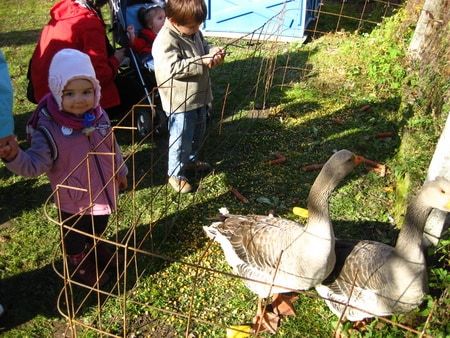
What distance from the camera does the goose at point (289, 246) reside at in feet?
8.15

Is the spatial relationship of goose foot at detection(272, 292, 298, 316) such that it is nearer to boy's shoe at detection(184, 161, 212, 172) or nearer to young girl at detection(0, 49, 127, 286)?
young girl at detection(0, 49, 127, 286)

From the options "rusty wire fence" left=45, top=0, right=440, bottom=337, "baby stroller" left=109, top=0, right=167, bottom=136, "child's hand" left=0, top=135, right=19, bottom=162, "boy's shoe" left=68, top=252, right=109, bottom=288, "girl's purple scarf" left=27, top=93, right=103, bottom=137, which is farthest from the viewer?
"baby stroller" left=109, top=0, right=167, bottom=136

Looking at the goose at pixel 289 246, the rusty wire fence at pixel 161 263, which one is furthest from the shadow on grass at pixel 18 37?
the goose at pixel 289 246

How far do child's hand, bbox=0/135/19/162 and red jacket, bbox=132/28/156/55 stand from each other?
242cm

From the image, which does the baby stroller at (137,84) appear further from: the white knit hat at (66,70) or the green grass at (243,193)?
the white knit hat at (66,70)

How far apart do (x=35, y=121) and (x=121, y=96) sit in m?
1.95

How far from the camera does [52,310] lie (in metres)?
2.86

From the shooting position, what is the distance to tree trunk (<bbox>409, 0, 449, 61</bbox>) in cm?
487

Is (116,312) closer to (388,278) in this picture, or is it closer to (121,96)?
(388,278)

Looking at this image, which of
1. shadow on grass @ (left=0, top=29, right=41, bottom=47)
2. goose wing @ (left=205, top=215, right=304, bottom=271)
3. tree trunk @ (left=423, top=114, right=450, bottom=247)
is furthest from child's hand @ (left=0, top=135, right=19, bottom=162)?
shadow on grass @ (left=0, top=29, right=41, bottom=47)

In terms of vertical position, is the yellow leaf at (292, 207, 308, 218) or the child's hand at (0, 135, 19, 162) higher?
the child's hand at (0, 135, 19, 162)

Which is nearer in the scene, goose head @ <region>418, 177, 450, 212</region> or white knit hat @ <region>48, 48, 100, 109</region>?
goose head @ <region>418, 177, 450, 212</region>

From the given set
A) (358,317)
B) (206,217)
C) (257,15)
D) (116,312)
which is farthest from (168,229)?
(257,15)

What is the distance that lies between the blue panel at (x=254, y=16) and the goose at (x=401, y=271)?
512 centimetres
